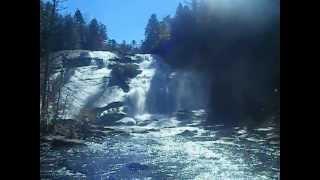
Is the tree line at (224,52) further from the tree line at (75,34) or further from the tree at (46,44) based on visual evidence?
the tree at (46,44)

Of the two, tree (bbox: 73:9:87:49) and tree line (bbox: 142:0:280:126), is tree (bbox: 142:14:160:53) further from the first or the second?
tree (bbox: 73:9:87:49)

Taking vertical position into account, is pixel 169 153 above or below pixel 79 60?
below

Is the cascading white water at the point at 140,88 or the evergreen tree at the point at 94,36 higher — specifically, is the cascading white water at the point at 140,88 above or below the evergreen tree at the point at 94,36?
below

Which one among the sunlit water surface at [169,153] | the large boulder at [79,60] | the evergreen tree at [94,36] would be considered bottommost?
the sunlit water surface at [169,153]

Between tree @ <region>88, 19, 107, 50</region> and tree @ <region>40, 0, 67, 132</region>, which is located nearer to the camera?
tree @ <region>40, 0, 67, 132</region>

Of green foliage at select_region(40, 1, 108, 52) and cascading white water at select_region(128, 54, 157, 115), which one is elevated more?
green foliage at select_region(40, 1, 108, 52)

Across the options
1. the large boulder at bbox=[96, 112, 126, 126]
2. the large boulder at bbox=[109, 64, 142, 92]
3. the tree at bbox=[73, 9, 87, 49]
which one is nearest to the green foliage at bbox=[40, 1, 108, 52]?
the tree at bbox=[73, 9, 87, 49]

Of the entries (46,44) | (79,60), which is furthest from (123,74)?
(46,44)

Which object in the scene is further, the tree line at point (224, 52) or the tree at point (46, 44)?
the tree line at point (224, 52)

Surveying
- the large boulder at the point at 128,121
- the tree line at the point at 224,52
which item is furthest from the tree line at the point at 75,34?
the large boulder at the point at 128,121

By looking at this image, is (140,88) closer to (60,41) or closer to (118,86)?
(118,86)

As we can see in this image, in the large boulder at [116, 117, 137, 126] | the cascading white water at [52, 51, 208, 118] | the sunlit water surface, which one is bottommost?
the sunlit water surface

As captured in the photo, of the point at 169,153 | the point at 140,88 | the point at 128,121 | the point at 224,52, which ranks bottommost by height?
the point at 169,153
